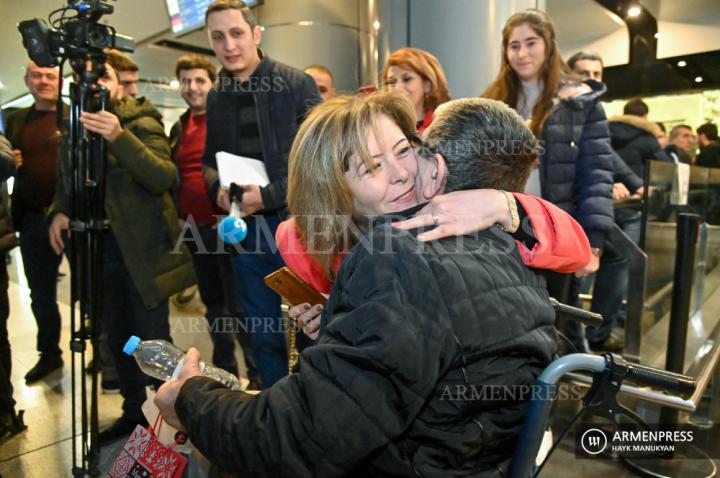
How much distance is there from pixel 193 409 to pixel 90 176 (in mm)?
1415

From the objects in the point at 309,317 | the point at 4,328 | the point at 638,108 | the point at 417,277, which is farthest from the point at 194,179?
the point at 638,108

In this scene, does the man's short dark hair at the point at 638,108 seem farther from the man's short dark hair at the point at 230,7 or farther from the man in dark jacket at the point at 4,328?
the man in dark jacket at the point at 4,328

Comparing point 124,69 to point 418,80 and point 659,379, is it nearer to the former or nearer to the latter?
point 418,80

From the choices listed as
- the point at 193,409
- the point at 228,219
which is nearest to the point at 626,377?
the point at 193,409

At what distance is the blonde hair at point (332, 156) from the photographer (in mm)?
1115

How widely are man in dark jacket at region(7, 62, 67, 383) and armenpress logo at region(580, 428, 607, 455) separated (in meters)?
2.83

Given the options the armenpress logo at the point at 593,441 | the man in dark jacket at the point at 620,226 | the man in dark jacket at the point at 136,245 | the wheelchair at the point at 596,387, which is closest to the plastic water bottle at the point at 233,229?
the man in dark jacket at the point at 136,245

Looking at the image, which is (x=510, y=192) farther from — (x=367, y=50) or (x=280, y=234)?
(x=367, y=50)

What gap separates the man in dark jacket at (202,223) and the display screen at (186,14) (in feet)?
4.70

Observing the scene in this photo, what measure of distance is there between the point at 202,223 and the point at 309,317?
1788mm

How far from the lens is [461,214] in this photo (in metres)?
0.93

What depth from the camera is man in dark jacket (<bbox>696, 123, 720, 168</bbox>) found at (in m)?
5.26

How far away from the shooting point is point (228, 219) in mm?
2084

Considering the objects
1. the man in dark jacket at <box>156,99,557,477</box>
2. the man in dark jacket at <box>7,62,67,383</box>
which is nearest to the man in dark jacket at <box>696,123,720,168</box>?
the man in dark jacket at <box>156,99,557,477</box>
